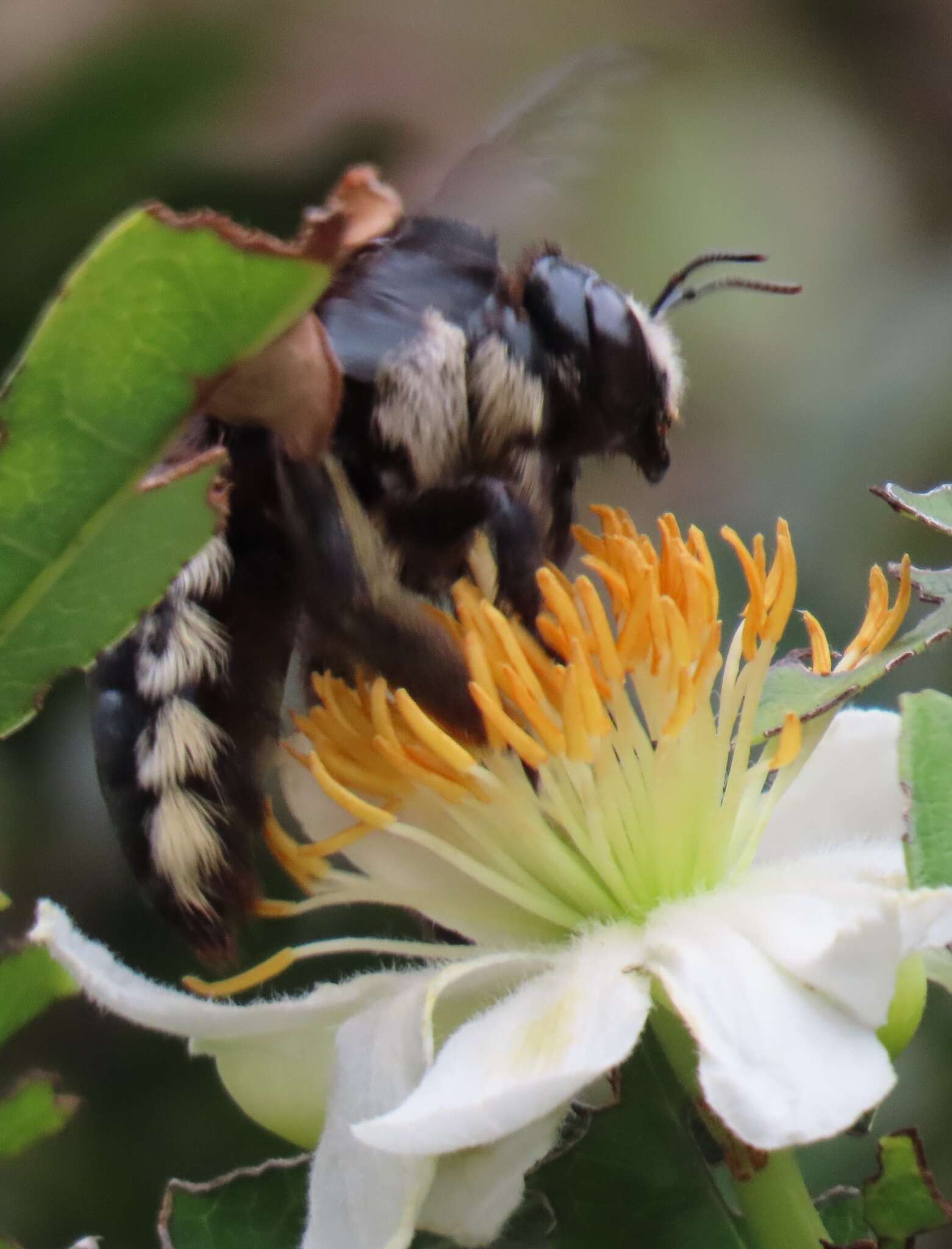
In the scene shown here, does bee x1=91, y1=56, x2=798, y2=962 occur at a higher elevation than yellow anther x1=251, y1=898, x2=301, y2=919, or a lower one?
higher

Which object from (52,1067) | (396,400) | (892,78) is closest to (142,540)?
(396,400)

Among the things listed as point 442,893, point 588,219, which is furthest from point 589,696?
point 588,219

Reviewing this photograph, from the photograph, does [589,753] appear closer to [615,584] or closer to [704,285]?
[615,584]

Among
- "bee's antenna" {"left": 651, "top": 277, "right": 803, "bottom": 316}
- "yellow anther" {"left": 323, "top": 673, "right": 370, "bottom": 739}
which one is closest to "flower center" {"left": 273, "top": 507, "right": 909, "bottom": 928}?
"yellow anther" {"left": 323, "top": 673, "right": 370, "bottom": 739}

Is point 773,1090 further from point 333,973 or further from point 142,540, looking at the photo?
point 333,973

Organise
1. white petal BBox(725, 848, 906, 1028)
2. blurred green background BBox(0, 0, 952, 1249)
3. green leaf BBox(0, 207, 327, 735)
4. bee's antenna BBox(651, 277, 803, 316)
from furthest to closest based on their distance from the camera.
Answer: blurred green background BBox(0, 0, 952, 1249) → bee's antenna BBox(651, 277, 803, 316) → white petal BBox(725, 848, 906, 1028) → green leaf BBox(0, 207, 327, 735)

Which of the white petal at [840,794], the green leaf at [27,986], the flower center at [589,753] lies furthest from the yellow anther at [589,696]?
the green leaf at [27,986]

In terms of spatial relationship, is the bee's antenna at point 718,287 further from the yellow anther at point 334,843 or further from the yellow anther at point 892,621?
the yellow anther at point 334,843

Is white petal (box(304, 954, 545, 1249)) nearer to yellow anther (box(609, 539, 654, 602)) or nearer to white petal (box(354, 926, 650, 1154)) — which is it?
white petal (box(354, 926, 650, 1154))
